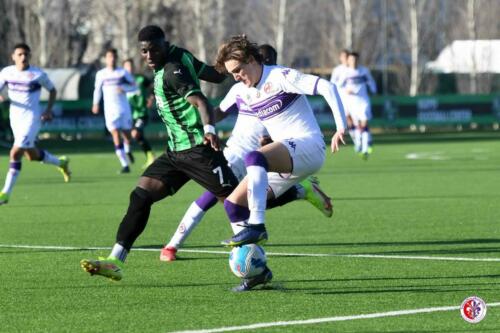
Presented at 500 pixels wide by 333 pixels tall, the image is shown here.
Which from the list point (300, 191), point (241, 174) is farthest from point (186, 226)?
point (300, 191)

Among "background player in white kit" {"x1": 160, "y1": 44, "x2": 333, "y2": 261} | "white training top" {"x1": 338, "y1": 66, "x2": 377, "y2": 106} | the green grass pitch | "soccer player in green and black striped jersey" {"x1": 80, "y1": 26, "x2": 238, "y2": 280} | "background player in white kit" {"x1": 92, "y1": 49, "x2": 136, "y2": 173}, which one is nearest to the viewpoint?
the green grass pitch

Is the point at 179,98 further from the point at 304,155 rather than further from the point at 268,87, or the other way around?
the point at 304,155

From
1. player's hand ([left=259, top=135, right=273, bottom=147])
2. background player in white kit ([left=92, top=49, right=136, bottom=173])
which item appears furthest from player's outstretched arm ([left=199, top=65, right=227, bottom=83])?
background player in white kit ([left=92, top=49, right=136, bottom=173])

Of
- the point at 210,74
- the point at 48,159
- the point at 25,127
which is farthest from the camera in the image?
the point at 48,159

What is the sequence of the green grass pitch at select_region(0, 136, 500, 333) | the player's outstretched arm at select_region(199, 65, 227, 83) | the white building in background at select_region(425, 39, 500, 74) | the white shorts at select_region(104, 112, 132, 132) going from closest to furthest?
the green grass pitch at select_region(0, 136, 500, 333)
the player's outstretched arm at select_region(199, 65, 227, 83)
the white shorts at select_region(104, 112, 132, 132)
the white building in background at select_region(425, 39, 500, 74)

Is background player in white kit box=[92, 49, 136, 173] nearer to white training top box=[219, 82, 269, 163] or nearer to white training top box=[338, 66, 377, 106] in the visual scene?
white training top box=[338, 66, 377, 106]

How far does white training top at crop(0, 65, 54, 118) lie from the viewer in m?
18.5

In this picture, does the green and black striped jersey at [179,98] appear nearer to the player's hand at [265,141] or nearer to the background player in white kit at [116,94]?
the player's hand at [265,141]

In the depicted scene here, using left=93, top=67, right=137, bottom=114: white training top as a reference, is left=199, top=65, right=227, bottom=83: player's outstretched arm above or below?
above

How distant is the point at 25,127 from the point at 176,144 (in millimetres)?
8574

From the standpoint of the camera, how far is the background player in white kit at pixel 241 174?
1169cm

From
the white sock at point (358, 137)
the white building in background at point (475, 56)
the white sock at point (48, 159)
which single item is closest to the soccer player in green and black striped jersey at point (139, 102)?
the white sock at point (358, 137)

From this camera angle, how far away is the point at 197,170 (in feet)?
33.8

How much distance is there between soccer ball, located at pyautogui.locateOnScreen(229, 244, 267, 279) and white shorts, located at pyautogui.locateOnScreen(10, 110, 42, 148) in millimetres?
9334
